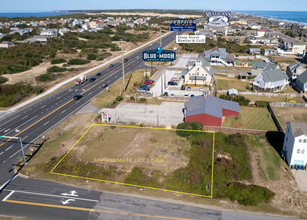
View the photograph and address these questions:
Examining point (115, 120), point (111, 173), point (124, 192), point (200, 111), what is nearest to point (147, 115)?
point (115, 120)

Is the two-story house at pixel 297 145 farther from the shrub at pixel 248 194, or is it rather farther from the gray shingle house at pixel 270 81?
the gray shingle house at pixel 270 81

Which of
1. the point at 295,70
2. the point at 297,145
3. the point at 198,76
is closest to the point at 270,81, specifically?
the point at 295,70

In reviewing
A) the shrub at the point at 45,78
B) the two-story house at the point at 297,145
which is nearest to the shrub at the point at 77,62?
the shrub at the point at 45,78

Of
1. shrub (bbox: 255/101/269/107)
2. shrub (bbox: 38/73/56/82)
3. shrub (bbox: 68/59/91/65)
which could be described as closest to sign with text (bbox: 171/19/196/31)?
shrub (bbox: 255/101/269/107)

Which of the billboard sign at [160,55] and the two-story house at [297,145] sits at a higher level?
the billboard sign at [160,55]

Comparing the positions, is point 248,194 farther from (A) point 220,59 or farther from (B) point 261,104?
(A) point 220,59

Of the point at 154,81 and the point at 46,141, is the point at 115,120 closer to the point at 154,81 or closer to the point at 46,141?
the point at 46,141
